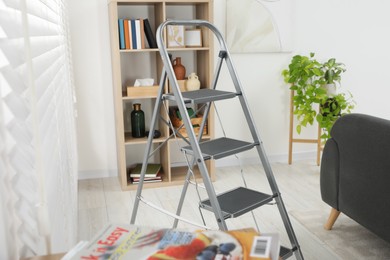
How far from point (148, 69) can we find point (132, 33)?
18.7 inches

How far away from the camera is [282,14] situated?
4.00 metres

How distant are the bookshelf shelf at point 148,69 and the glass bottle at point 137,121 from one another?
59mm

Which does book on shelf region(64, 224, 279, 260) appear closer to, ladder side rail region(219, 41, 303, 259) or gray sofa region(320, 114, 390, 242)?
ladder side rail region(219, 41, 303, 259)

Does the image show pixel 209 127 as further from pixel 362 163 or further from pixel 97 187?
pixel 362 163

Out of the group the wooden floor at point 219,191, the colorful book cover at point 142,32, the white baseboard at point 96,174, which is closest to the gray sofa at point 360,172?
the wooden floor at point 219,191

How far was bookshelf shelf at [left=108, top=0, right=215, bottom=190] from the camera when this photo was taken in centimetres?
343

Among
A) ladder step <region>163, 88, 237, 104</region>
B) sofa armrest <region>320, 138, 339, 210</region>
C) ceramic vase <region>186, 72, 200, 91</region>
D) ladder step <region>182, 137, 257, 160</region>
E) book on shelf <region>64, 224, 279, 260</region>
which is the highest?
ladder step <region>163, 88, 237, 104</region>

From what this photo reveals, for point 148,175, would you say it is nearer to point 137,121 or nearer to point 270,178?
point 137,121

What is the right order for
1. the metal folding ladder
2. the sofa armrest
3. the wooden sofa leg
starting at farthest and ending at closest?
1. the wooden sofa leg
2. the sofa armrest
3. the metal folding ladder

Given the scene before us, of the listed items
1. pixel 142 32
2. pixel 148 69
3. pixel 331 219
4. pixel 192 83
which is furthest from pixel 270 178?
pixel 148 69

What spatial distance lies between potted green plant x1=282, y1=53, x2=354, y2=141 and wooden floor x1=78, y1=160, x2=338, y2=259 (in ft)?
1.73

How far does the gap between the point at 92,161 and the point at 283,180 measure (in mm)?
1719

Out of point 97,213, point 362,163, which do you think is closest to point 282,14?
point 362,163

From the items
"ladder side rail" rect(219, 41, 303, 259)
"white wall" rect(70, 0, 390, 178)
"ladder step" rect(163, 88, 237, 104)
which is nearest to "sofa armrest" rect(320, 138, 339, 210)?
"ladder side rail" rect(219, 41, 303, 259)
